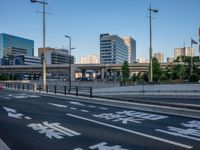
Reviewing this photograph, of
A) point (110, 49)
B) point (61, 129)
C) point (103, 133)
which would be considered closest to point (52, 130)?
point (61, 129)

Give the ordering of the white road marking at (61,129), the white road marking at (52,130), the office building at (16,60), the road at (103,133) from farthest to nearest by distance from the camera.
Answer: the office building at (16,60)
the white road marking at (61,129)
the white road marking at (52,130)
the road at (103,133)

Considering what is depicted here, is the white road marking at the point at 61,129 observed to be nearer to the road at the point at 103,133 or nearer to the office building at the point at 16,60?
the road at the point at 103,133

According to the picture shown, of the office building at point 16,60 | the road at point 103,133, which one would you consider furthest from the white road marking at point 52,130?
the office building at point 16,60

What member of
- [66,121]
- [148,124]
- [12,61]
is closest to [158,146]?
[148,124]

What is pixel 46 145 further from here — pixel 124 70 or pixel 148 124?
pixel 124 70

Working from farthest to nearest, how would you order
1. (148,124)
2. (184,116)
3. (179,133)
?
(184,116) → (148,124) → (179,133)

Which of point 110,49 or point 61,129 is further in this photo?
point 110,49

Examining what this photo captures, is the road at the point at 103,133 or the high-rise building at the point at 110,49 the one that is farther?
the high-rise building at the point at 110,49

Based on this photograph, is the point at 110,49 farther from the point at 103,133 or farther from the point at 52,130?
the point at 103,133

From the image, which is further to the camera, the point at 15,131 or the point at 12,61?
the point at 12,61

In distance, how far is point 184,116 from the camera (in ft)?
40.4

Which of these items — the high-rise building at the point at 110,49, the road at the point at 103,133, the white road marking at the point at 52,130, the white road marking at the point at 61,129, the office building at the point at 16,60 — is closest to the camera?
the road at the point at 103,133

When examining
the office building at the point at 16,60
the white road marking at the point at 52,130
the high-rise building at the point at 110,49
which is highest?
the high-rise building at the point at 110,49

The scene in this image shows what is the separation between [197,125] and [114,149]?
461 cm
